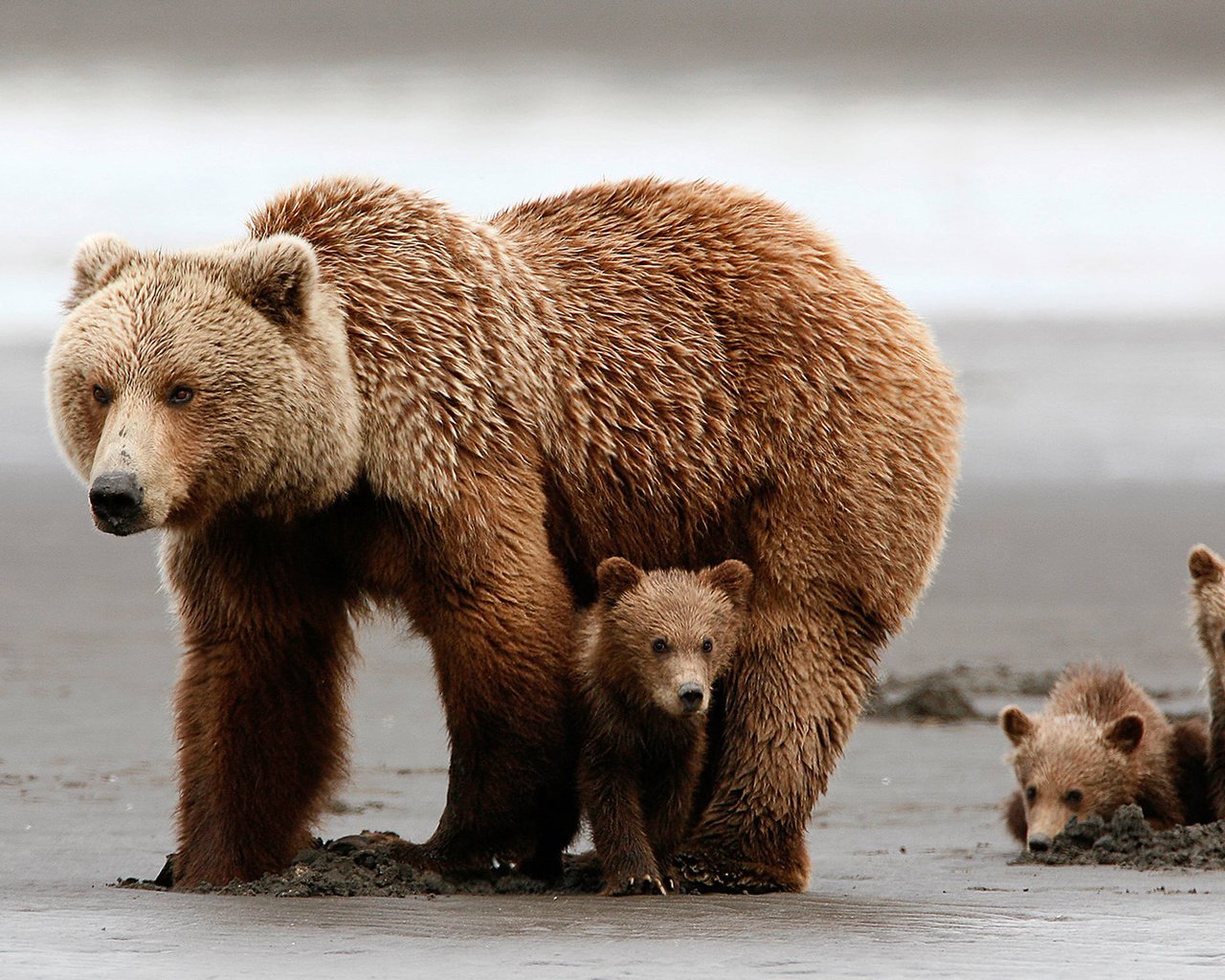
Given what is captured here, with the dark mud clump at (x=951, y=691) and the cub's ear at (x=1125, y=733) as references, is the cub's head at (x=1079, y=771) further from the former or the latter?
the dark mud clump at (x=951, y=691)

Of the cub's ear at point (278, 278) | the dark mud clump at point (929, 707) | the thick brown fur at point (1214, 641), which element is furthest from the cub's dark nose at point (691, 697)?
the dark mud clump at point (929, 707)

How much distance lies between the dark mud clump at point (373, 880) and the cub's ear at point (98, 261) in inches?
92.5

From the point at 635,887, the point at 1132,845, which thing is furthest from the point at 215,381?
the point at 1132,845

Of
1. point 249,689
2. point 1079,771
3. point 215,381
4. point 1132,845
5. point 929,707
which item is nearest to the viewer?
point 215,381

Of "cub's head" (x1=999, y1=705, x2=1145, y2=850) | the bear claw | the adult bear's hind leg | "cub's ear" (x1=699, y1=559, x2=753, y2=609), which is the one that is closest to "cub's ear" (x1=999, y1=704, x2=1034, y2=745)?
"cub's head" (x1=999, y1=705, x2=1145, y2=850)

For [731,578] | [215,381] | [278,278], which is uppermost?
[278,278]

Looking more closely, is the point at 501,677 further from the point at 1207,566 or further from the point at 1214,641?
the point at 1207,566

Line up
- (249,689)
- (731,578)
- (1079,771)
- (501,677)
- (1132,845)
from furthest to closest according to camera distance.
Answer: (1079,771) → (1132,845) → (731,578) → (249,689) → (501,677)

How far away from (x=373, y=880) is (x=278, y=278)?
7.58 feet

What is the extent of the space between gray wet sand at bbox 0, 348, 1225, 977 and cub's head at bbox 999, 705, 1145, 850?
37 centimetres

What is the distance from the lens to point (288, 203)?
8828mm

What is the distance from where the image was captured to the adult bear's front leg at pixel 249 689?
8.55 metres

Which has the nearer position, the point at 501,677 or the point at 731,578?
the point at 501,677

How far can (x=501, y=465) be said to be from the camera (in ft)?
28.0
